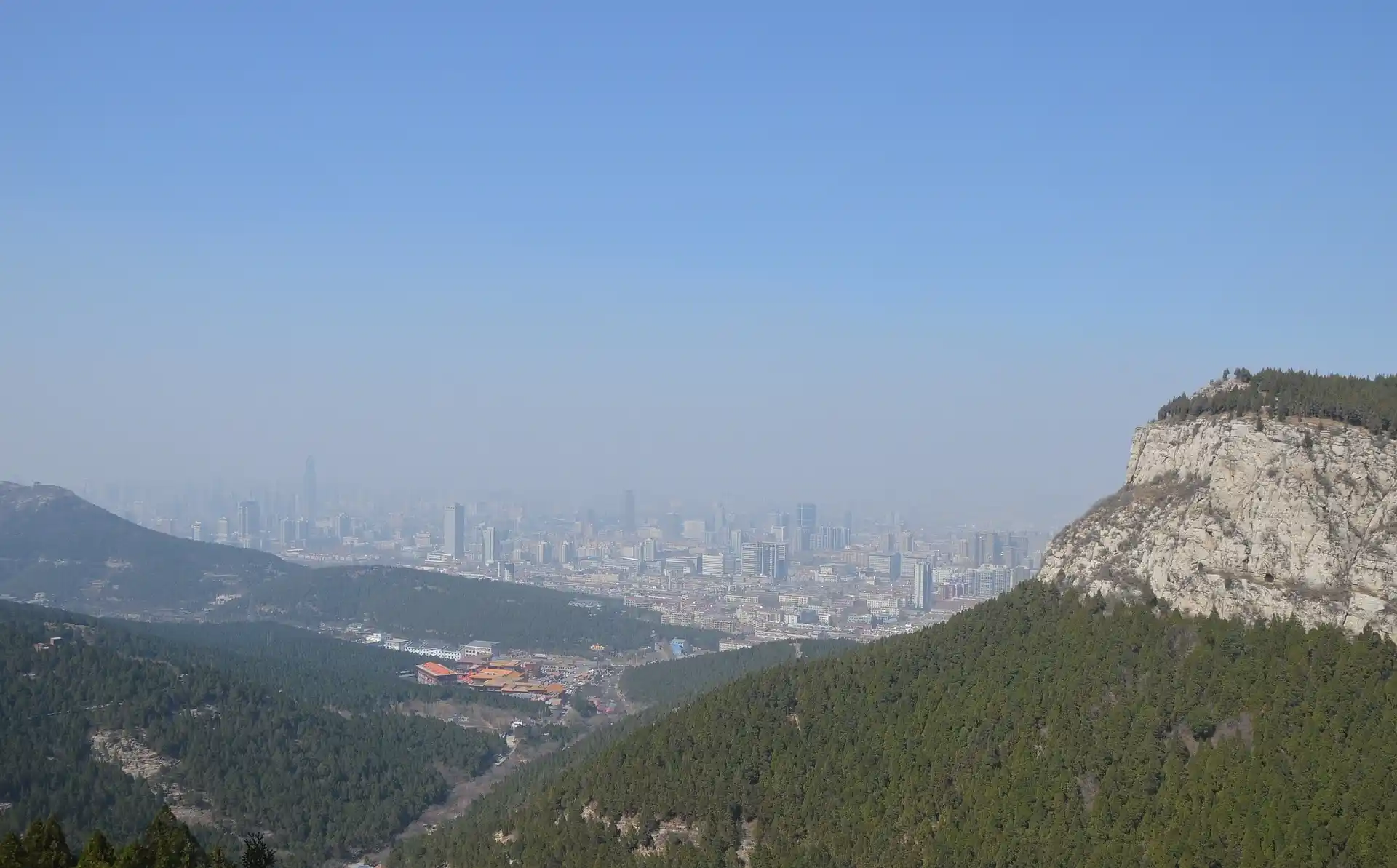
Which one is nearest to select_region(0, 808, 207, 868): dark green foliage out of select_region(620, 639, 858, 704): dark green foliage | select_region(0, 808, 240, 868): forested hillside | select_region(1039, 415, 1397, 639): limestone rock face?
select_region(0, 808, 240, 868): forested hillside

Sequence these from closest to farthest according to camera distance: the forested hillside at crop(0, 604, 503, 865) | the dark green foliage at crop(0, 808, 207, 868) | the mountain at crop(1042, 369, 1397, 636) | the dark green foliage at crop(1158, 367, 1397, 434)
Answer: the dark green foliage at crop(0, 808, 207, 868) → the mountain at crop(1042, 369, 1397, 636) → the dark green foliage at crop(1158, 367, 1397, 434) → the forested hillside at crop(0, 604, 503, 865)

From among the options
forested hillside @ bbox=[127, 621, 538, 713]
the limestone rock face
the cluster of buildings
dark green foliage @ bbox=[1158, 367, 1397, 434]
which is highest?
dark green foliage @ bbox=[1158, 367, 1397, 434]

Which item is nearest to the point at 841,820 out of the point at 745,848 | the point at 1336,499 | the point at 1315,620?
the point at 745,848

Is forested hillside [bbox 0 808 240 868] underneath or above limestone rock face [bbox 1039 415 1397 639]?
underneath

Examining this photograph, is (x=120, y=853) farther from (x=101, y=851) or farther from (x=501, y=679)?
(x=501, y=679)

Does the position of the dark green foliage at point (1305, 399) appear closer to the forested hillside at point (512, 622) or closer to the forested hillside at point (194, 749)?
the forested hillside at point (194, 749)

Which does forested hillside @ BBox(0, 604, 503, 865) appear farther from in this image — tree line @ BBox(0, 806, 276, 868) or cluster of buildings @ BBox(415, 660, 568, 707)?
tree line @ BBox(0, 806, 276, 868)

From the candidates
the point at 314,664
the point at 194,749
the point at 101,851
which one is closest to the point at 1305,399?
the point at 101,851

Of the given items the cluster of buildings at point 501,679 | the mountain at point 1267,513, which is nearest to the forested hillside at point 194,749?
the cluster of buildings at point 501,679
